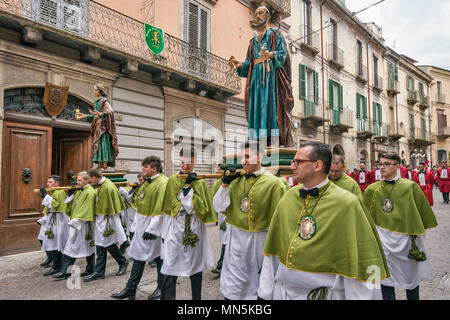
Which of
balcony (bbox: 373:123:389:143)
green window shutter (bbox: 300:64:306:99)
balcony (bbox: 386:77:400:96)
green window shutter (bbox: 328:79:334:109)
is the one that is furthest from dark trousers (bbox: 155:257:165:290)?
balcony (bbox: 386:77:400:96)

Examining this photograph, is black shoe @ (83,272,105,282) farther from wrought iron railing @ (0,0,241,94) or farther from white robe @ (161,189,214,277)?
wrought iron railing @ (0,0,241,94)

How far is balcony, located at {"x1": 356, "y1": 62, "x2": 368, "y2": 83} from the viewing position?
21.4 metres

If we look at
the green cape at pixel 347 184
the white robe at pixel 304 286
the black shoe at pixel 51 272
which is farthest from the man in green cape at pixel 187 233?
the black shoe at pixel 51 272

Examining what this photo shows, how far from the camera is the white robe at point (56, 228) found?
587cm

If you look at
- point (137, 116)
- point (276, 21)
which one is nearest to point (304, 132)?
point (276, 21)

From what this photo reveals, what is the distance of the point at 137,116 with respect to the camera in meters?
9.90

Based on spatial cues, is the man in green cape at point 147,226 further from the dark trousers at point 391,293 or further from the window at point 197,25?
the window at point 197,25

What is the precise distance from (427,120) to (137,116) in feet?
105

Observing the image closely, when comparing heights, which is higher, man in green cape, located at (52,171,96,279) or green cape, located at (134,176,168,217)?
green cape, located at (134,176,168,217)

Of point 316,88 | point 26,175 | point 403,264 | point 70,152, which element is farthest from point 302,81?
point 403,264

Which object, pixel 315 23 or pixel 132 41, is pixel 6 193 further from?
pixel 315 23

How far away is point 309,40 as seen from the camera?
57.1ft

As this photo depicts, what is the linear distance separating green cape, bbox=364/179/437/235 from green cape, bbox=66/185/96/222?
4.39 m

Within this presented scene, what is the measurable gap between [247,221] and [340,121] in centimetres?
1775
